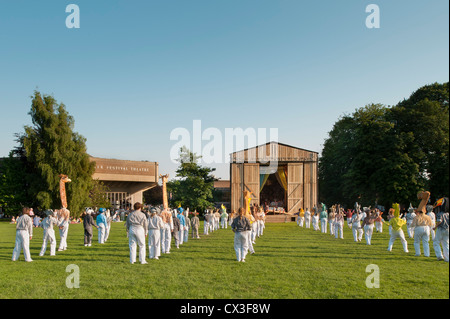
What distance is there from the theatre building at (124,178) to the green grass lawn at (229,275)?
34853 mm

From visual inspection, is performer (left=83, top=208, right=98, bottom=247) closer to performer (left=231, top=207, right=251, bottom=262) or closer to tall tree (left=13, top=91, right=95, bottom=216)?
performer (left=231, top=207, right=251, bottom=262)

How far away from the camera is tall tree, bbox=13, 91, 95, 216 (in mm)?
38031

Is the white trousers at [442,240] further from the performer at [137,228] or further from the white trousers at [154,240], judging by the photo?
the performer at [137,228]

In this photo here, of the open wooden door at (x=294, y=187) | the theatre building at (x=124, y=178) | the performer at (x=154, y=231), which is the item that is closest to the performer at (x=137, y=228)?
the performer at (x=154, y=231)

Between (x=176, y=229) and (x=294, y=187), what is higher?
(x=294, y=187)

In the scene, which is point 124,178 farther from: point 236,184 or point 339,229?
point 339,229

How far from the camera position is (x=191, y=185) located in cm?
4206

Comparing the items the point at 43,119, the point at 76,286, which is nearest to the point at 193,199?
the point at 43,119

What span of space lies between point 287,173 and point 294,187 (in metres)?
1.65

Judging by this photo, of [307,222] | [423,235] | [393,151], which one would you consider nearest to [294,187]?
[307,222]

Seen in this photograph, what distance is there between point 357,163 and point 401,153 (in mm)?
4692

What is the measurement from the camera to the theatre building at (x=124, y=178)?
4850 cm
